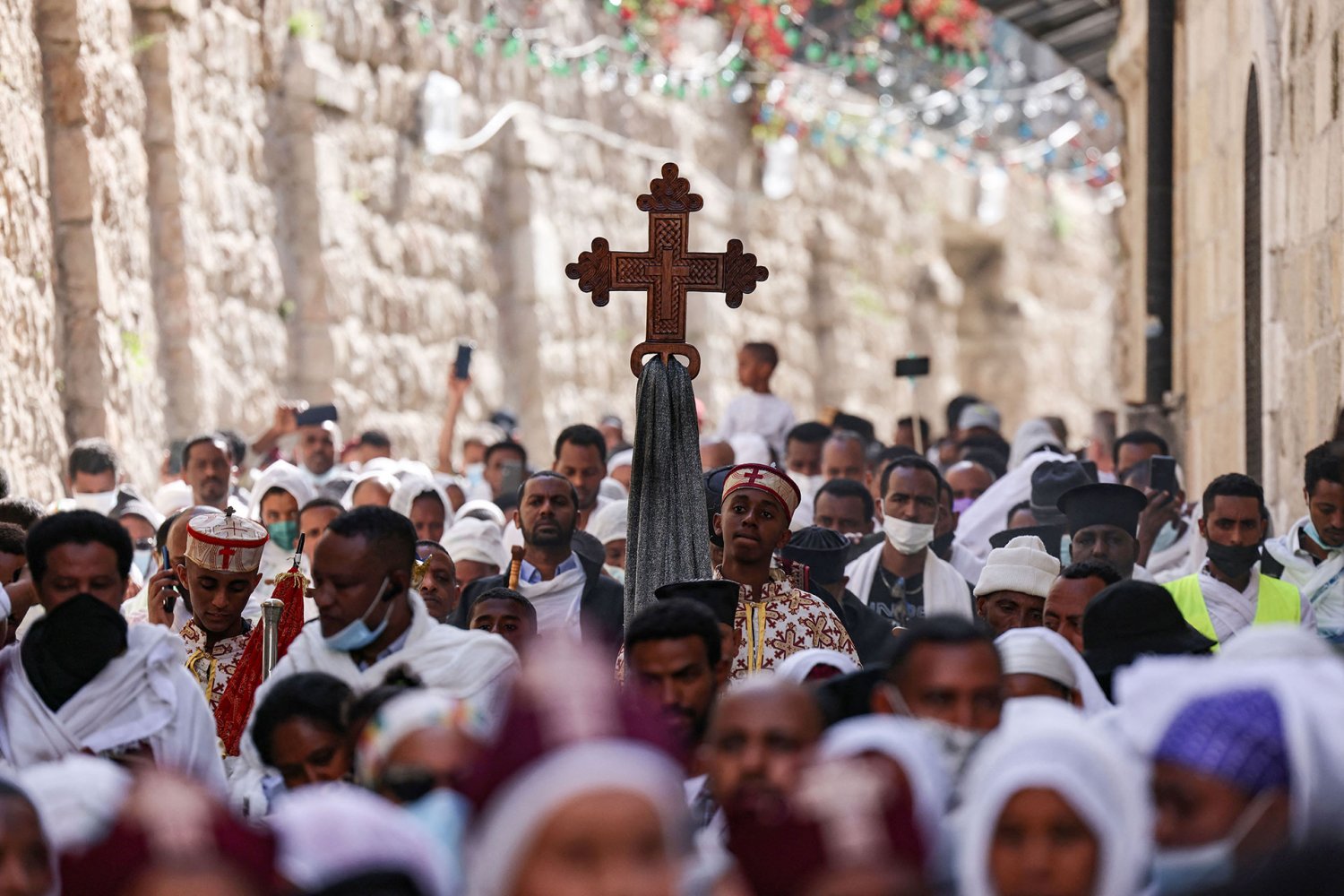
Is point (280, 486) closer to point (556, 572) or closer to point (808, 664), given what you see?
point (556, 572)

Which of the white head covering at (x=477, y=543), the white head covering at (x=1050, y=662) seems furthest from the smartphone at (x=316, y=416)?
the white head covering at (x=1050, y=662)

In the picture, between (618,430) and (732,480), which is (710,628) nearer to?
(732,480)

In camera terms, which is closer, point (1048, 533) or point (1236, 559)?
point (1236, 559)

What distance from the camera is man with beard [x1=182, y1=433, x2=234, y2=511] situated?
31.8ft

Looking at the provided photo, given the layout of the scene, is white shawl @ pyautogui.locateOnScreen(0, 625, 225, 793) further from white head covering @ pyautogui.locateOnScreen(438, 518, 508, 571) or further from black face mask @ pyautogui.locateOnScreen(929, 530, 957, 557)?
black face mask @ pyautogui.locateOnScreen(929, 530, 957, 557)

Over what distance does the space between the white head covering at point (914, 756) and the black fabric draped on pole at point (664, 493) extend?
307 cm

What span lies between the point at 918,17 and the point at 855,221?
7.08ft

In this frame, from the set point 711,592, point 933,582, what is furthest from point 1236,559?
point 711,592

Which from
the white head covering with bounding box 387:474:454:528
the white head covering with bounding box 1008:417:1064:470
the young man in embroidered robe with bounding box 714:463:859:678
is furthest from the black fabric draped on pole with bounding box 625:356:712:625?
the white head covering with bounding box 1008:417:1064:470

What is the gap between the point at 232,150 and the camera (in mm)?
12844

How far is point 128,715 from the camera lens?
4934 mm

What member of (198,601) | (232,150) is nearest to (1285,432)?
(198,601)

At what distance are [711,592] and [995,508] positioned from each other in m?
3.94

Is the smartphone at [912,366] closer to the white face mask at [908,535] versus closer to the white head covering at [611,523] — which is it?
the white head covering at [611,523]
